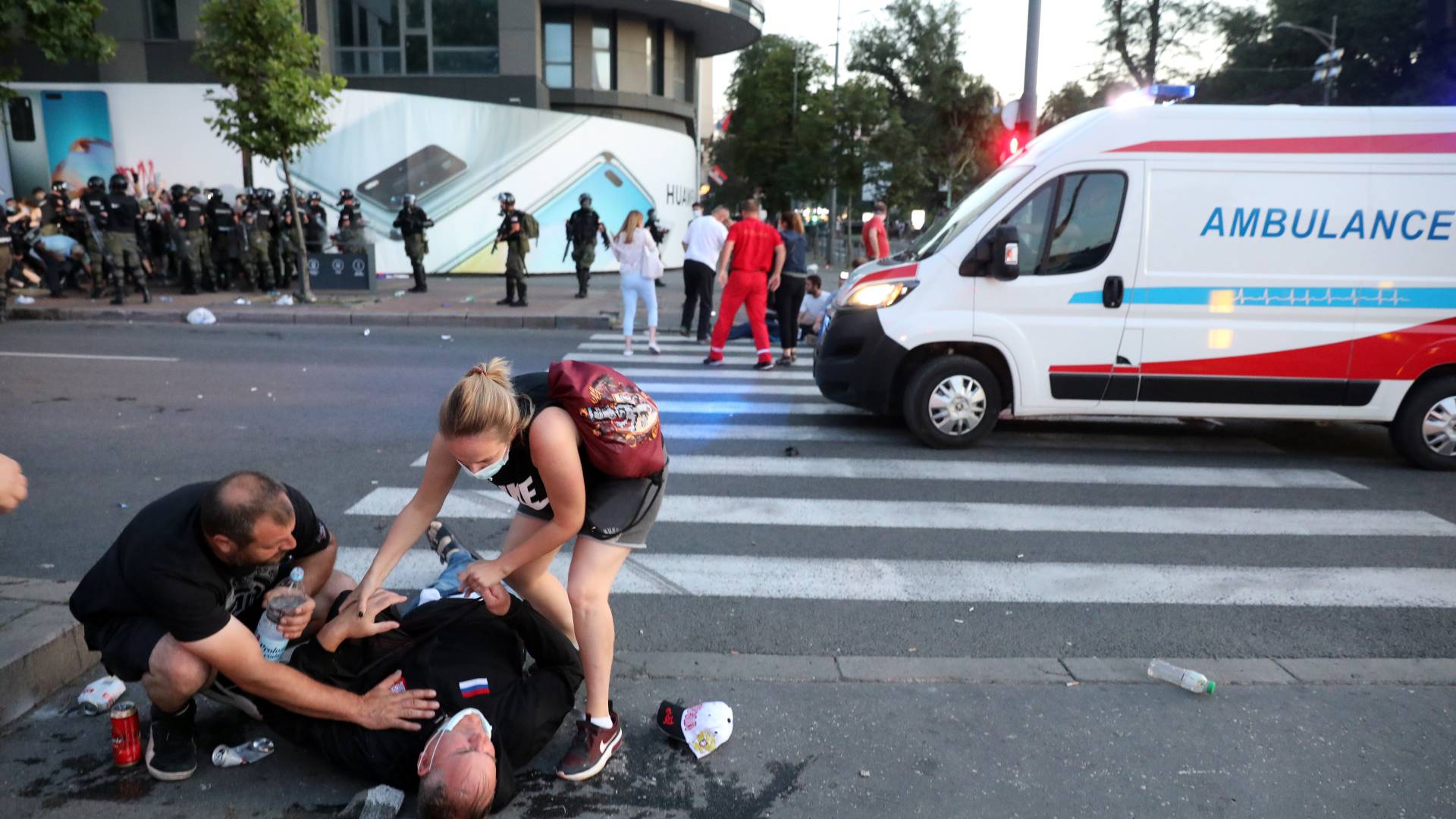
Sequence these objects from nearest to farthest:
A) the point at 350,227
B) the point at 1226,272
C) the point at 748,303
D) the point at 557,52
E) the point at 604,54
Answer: the point at 1226,272 → the point at 748,303 → the point at 350,227 → the point at 557,52 → the point at 604,54

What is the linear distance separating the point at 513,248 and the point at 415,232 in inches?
123

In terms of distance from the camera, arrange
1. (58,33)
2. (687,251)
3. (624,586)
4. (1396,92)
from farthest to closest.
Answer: (1396,92) < (58,33) < (687,251) < (624,586)

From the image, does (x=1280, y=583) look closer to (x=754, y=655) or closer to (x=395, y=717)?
(x=754, y=655)

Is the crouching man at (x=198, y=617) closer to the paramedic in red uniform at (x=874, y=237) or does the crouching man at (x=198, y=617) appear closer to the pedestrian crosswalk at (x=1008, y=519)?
the pedestrian crosswalk at (x=1008, y=519)

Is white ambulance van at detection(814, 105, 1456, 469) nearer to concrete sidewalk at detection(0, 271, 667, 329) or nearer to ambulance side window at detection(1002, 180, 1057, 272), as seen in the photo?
ambulance side window at detection(1002, 180, 1057, 272)

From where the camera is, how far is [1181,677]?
389 cm

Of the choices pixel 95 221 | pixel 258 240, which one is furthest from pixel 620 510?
pixel 258 240

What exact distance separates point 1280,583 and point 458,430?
4.19 meters

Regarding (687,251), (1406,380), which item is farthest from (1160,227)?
(687,251)

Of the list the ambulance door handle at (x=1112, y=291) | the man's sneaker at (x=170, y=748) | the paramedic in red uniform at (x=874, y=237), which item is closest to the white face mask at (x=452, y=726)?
the man's sneaker at (x=170, y=748)

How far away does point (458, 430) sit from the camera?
285 cm

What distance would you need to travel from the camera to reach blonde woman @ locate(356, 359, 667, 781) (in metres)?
2.96

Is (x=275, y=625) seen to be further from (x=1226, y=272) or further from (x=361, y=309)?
(x=361, y=309)

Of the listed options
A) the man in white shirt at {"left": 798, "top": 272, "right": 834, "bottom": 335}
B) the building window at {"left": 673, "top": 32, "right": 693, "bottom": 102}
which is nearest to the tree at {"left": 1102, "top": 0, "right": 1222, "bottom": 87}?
the building window at {"left": 673, "top": 32, "right": 693, "bottom": 102}
